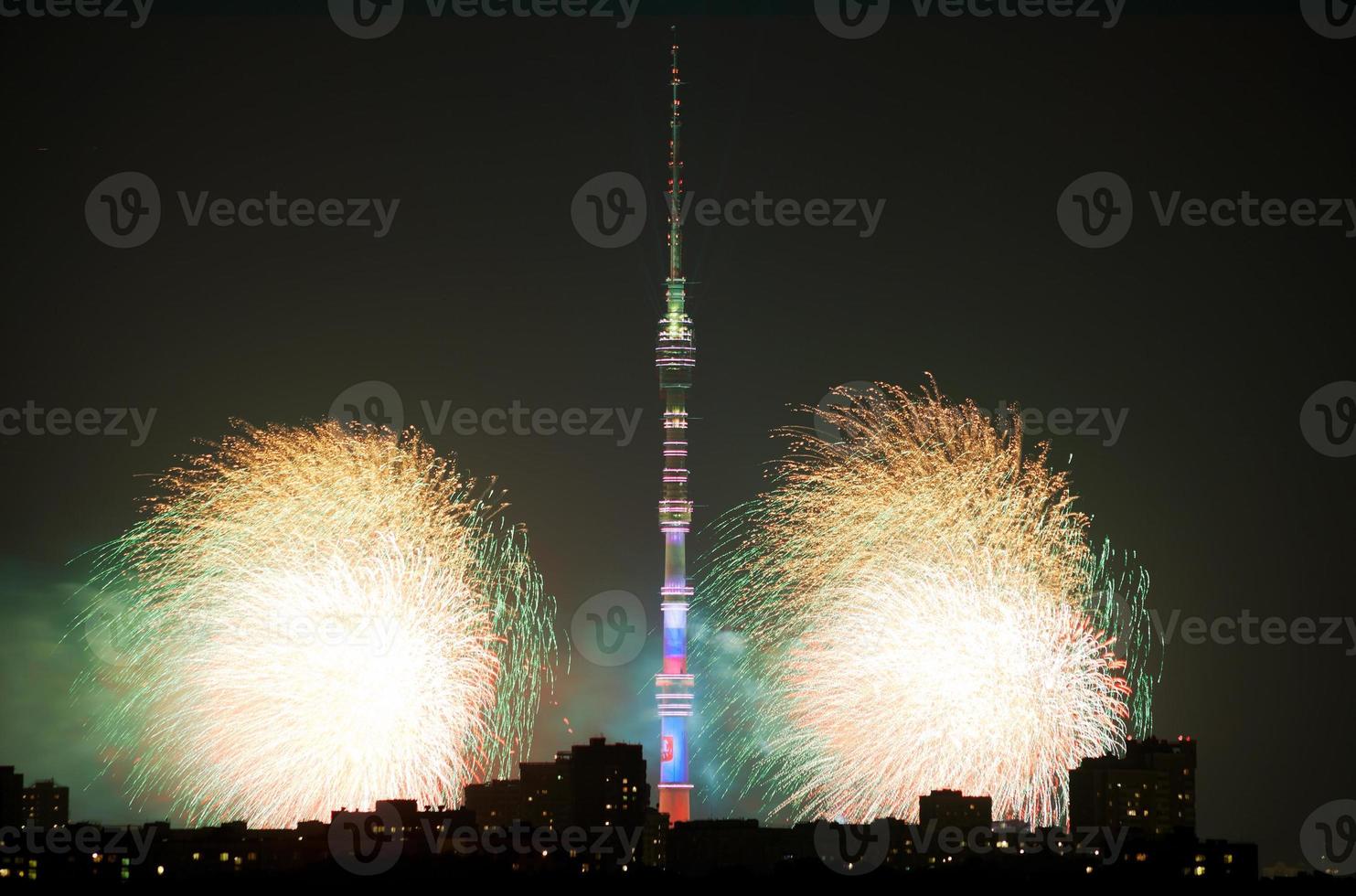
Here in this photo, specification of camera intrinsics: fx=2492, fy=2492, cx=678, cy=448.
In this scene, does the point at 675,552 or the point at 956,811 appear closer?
the point at 956,811

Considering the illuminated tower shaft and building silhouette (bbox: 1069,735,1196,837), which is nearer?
building silhouette (bbox: 1069,735,1196,837)

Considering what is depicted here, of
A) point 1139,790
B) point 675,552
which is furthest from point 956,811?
point 675,552

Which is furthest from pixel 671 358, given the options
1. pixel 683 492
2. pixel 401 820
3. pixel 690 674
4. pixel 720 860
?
pixel 401 820

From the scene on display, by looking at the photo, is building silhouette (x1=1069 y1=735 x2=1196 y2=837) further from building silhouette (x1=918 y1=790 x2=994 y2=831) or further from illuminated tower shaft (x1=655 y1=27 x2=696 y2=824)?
illuminated tower shaft (x1=655 y1=27 x2=696 y2=824)

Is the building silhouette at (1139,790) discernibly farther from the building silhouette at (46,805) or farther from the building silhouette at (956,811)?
the building silhouette at (46,805)

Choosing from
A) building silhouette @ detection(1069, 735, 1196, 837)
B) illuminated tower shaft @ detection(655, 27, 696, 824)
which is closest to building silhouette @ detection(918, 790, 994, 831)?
building silhouette @ detection(1069, 735, 1196, 837)

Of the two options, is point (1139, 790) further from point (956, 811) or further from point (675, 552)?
point (675, 552)

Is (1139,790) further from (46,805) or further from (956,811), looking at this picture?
(46,805)

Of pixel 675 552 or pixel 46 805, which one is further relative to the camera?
pixel 675 552

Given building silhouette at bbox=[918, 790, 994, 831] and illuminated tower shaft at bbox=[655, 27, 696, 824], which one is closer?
building silhouette at bbox=[918, 790, 994, 831]

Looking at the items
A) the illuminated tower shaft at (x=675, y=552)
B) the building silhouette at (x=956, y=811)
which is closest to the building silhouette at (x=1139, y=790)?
the building silhouette at (x=956, y=811)
